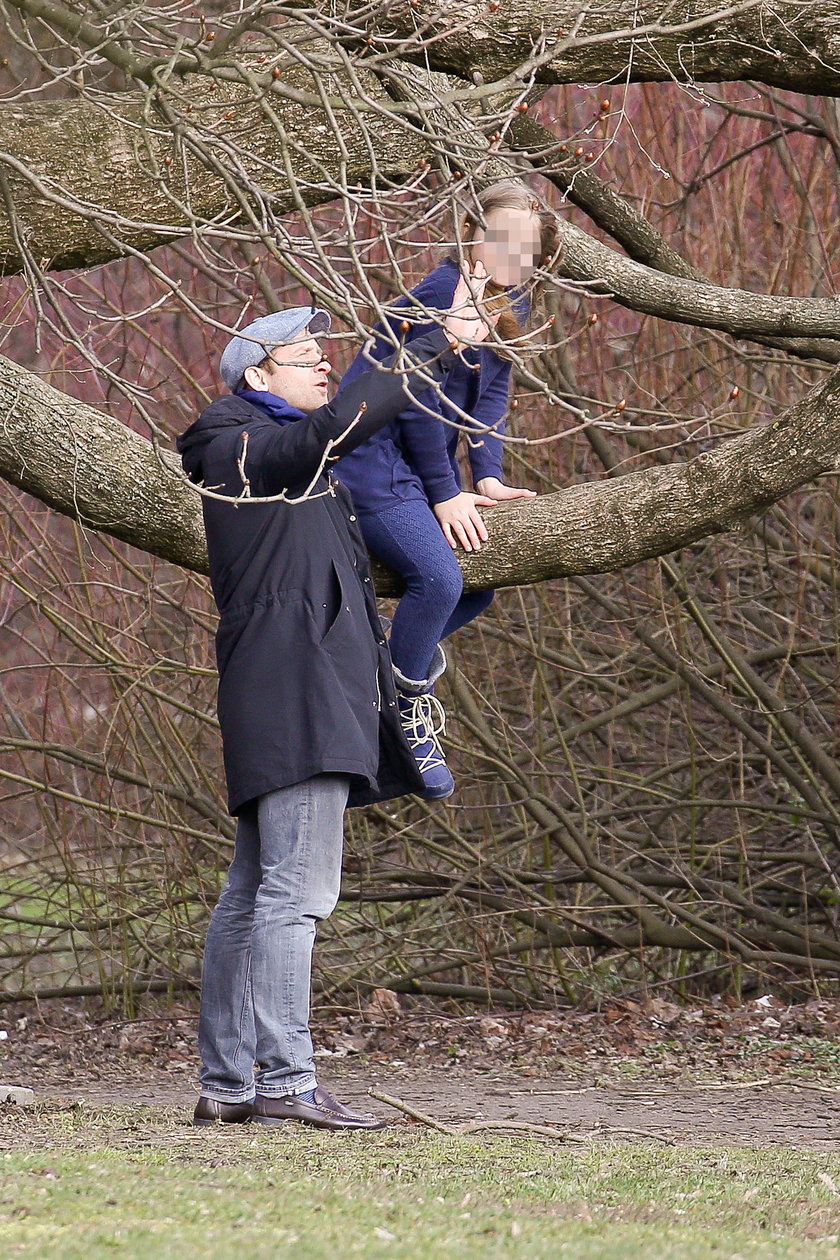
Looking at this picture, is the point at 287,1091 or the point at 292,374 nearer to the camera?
the point at 287,1091

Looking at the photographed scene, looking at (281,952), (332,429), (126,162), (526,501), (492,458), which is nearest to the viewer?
(332,429)

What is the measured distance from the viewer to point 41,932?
787 centimetres

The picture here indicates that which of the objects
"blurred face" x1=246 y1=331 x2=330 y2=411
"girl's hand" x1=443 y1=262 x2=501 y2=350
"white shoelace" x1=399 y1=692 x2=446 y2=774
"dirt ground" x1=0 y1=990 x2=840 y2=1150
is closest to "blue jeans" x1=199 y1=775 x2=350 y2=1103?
"dirt ground" x1=0 y1=990 x2=840 y2=1150

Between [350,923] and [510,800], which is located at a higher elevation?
[510,800]

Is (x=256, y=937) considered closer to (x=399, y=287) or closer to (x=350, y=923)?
(x=399, y=287)

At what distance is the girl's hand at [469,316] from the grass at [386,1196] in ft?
6.02

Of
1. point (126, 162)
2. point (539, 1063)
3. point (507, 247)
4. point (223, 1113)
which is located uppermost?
point (126, 162)

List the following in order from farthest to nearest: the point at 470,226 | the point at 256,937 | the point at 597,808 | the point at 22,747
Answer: the point at 597,808, the point at 22,747, the point at 470,226, the point at 256,937

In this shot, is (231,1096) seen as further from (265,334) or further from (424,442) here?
(265,334)

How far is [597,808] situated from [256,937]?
162 inches

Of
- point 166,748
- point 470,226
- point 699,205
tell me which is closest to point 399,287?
point 470,226

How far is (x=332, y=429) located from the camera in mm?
3717

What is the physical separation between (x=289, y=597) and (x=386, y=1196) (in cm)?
150

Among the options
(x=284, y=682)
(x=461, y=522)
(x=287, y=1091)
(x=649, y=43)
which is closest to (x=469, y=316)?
(x=461, y=522)
